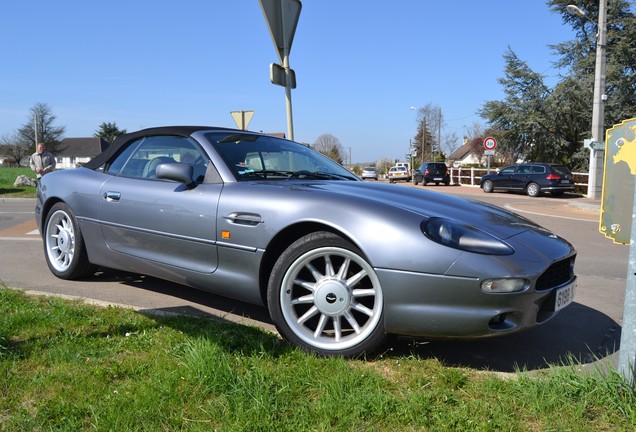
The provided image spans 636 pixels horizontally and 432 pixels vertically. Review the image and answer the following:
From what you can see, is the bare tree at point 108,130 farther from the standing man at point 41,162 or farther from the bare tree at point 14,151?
the standing man at point 41,162

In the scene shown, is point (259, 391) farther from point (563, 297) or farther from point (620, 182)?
point (620, 182)

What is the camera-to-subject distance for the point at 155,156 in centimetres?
→ 412

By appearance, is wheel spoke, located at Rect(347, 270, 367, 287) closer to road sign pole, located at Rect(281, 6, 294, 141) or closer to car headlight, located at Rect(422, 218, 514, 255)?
car headlight, located at Rect(422, 218, 514, 255)

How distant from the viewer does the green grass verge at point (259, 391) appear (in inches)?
81.0

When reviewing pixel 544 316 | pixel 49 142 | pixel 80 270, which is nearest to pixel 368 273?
pixel 544 316

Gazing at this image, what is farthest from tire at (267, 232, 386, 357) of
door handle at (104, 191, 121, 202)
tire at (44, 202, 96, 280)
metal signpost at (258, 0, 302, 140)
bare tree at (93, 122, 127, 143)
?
bare tree at (93, 122, 127, 143)

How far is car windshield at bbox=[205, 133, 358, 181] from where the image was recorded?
362cm

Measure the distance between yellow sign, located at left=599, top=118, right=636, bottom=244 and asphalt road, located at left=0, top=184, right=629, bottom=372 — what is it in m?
0.69

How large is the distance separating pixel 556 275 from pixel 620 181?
0.59 metres

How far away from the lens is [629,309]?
224cm

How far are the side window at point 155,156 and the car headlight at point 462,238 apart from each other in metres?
1.66

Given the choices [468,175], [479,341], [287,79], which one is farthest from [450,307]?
[468,175]

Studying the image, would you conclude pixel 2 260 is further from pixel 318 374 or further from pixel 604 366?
pixel 604 366

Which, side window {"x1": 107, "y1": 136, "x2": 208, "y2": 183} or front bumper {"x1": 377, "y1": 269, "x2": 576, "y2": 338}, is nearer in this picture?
front bumper {"x1": 377, "y1": 269, "x2": 576, "y2": 338}
